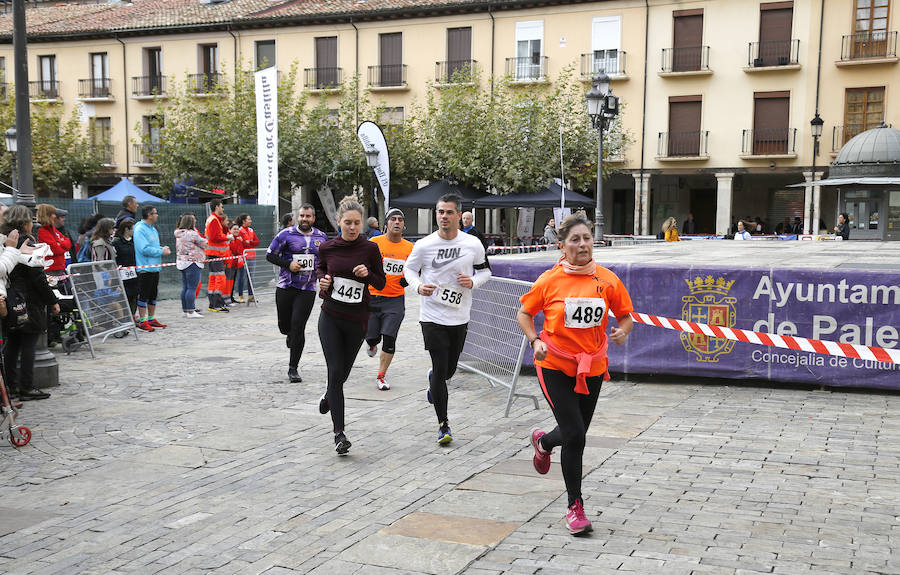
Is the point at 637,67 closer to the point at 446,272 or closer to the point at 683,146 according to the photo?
the point at 683,146

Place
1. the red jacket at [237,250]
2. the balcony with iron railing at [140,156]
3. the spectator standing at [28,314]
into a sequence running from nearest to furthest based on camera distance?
the spectator standing at [28,314] < the red jacket at [237,250] < the balcony with iron railing at [140,156]

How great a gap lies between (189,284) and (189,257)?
0.48m

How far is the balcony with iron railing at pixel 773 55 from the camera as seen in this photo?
32750 millimetres

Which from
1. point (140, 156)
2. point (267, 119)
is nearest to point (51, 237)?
point (267, 119)

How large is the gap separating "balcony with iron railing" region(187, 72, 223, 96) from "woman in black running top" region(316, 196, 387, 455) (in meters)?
35.0

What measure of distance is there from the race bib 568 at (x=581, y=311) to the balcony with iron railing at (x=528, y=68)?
32.4 metres

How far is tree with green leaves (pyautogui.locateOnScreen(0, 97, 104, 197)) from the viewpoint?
1512 inches

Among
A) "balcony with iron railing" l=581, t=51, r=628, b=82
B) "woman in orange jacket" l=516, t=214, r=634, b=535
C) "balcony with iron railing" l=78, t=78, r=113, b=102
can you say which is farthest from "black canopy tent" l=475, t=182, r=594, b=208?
"balcony with iron railing" l=78, t=78, r=113, b=102

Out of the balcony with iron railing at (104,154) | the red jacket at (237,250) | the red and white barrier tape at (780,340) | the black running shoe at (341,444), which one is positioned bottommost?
the black running shoe at (341,444)

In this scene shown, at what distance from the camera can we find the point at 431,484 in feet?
18.1

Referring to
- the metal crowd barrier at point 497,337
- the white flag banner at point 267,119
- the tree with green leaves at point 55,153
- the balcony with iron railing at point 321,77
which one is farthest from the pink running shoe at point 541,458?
the tree with green leaves at point 55,153

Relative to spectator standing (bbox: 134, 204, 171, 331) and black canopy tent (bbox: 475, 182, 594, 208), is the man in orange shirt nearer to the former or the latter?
spectator standing (bbox: 134, 204, 171, 331)

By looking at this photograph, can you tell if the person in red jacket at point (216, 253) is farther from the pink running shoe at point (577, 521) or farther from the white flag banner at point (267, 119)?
the pink running shoe at point (577, 521)

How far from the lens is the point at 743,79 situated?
111 feet
